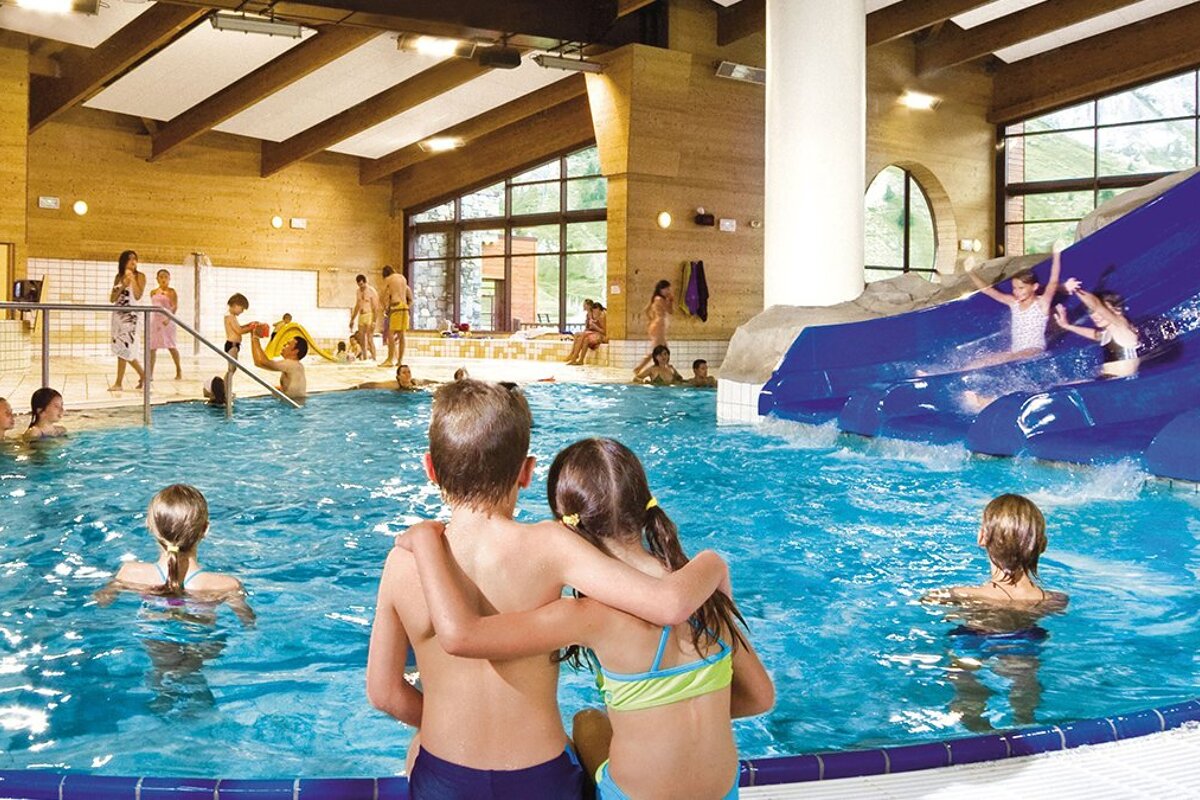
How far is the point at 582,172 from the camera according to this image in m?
17.1

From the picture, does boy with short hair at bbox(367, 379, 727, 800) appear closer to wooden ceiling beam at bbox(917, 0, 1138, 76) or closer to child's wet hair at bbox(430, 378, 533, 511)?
child's wet hair at bbox(430, 378, 533, 511)

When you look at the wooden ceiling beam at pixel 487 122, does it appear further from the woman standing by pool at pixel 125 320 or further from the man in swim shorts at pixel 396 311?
the woman standing by pool at pixel 125 320

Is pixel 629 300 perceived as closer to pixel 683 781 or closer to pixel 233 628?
pixel 233 628

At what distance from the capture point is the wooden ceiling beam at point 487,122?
15688mm

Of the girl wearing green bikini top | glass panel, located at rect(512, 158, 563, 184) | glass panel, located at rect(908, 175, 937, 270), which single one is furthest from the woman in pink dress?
glass panel, located at rect(908, 175, 937, 270)

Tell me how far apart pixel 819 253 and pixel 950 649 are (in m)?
6.61

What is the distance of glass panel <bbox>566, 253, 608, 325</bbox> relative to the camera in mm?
17359

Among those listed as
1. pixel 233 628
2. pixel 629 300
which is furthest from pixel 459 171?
pixel 233 628

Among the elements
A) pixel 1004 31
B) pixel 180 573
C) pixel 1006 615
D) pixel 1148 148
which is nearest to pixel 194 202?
pixel 1004 31

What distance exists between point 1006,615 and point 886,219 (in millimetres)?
15136

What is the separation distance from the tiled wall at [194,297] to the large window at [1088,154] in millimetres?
11398

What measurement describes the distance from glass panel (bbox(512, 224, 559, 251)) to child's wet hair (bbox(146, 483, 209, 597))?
1485 cm

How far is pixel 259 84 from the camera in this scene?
13.8 metres

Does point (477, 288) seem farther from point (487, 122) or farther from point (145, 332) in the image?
point (145, 332)
